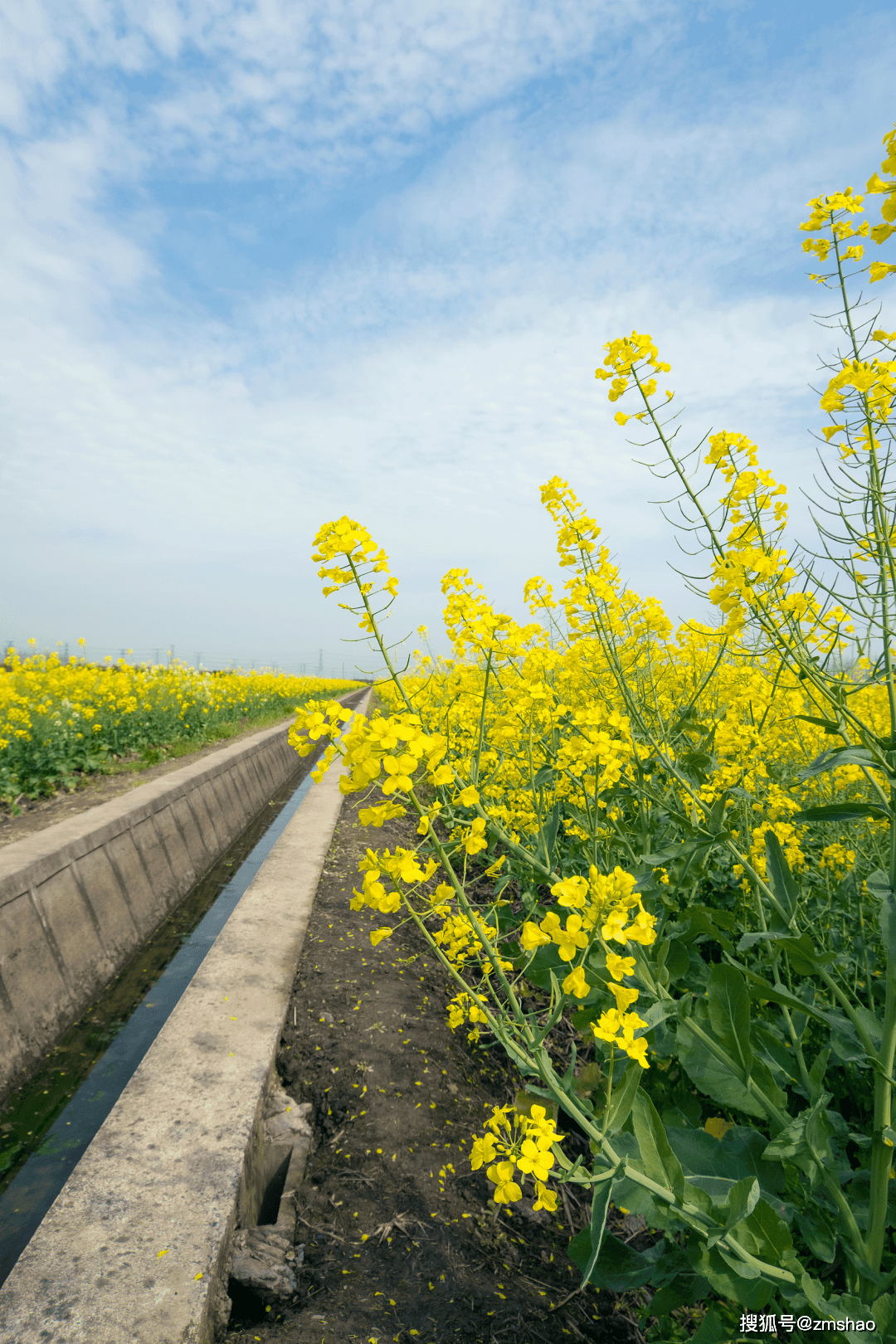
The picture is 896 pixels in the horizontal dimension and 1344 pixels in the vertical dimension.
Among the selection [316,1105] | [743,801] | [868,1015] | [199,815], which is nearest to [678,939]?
[868,1015]

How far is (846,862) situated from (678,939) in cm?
124

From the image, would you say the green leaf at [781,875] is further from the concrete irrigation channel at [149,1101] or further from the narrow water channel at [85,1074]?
the narrow water channel at [85,1074]

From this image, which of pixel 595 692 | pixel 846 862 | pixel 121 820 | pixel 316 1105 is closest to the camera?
pixel 316 1105

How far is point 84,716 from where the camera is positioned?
6.96 metres

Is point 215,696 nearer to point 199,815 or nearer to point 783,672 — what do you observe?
point 199,815

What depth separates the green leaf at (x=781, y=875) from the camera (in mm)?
1552

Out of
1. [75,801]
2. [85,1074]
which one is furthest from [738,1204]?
[75,801]

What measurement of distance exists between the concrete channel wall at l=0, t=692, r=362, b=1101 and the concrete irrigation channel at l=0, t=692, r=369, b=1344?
0.04 feet

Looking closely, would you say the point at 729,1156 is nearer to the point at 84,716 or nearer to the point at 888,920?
the point at 888,920

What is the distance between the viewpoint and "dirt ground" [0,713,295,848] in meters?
4.75

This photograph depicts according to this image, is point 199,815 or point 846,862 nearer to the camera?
point 846,862

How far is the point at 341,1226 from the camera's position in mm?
1633

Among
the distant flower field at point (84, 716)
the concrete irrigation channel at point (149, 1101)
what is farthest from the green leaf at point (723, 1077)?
the distant flower field at point (84, 716)

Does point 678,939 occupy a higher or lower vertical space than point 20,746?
lower
